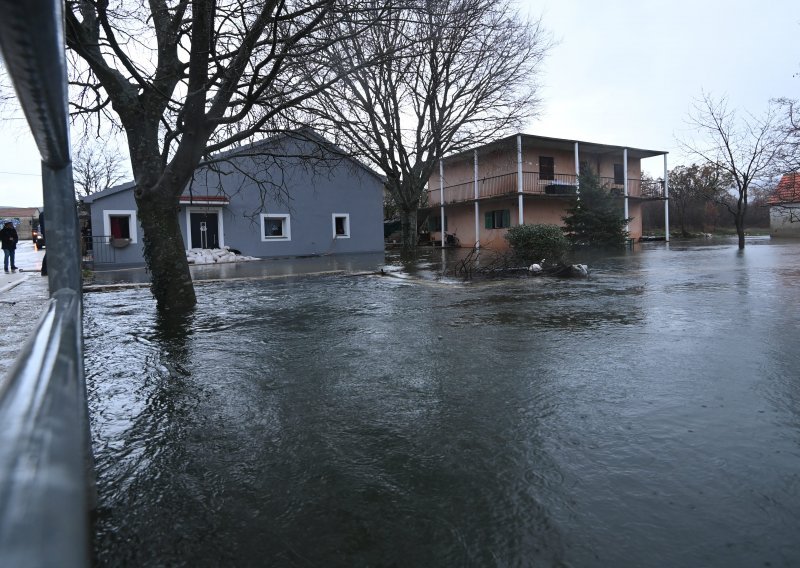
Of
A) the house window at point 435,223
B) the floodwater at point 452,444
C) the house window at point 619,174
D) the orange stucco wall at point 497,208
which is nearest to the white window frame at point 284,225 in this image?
the orange stucco wall at point 497,208

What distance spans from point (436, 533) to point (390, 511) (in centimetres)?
28

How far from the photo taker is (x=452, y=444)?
11.1ft

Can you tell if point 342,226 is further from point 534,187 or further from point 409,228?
point 534,187

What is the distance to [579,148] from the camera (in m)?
33.2

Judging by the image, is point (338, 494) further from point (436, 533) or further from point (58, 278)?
point (58, 278)

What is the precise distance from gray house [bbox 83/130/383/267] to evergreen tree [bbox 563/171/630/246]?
900 cm

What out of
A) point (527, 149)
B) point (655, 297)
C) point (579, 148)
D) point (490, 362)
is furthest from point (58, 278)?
point (579, 148)

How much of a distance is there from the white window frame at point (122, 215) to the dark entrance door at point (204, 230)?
2.54 metres

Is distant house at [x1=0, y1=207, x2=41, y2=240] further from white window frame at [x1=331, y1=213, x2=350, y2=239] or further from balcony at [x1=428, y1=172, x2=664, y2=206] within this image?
balcony at [x1=428, y1=172, x2=664, y2=206]

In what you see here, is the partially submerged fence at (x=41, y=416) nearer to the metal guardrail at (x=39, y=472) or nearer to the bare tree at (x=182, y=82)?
the metal guardrail at (x=39, y=472)

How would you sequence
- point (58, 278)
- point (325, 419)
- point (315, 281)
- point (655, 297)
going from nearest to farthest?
point (58, 278) < point (325, 419) < point (655, 297) < point (315, 281)

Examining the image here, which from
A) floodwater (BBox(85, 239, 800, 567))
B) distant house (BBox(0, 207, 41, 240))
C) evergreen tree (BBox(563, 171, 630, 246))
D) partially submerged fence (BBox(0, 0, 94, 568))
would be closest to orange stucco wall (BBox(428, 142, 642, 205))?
evergreen tree (BBox(563, 171, 630, 246))

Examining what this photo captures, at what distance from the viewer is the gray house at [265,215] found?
76.1ft

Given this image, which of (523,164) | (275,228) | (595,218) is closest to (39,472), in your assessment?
(595,218)
